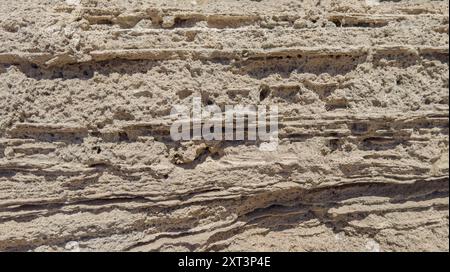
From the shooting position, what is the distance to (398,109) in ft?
8.38

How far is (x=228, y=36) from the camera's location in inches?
93.6

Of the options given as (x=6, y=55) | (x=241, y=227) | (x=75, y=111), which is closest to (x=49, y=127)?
(x=75, y=111)

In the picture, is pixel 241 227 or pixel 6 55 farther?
pixel 241 227

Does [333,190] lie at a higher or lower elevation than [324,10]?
lower

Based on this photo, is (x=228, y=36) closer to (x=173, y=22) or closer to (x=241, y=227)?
(x=173, y=22)

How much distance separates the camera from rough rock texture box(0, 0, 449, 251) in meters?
2.28

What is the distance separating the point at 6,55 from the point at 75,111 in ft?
1.58

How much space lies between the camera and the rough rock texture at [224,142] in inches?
89.9

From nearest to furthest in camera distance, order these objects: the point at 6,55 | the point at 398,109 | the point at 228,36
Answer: the point at 6,55
the point at 228,36
the point at 398,109

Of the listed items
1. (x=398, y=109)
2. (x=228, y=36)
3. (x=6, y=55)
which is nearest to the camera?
(x=6, y=55)

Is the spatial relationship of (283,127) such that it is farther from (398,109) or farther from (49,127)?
(49,127)

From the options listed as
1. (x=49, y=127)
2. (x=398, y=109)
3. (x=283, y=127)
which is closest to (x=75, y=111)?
(x=49, y=127)

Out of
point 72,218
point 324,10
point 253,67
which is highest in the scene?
point 324,10

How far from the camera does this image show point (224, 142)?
2.45m
